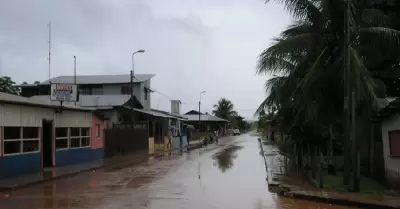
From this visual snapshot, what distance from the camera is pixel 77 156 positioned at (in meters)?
27.7

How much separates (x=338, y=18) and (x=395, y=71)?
13.7 feet

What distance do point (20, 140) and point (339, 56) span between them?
46.5 feet

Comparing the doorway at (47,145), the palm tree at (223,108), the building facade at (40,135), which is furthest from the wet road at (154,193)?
the palm tree at (223,108)

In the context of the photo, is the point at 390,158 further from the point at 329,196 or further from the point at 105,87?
the point at 105,87

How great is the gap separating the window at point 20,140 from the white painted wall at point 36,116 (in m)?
0.27

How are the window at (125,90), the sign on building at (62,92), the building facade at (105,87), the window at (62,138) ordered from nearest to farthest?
the window at (62,138) < the sign on building at (62,92) < the window at (125,90) < the building facade at (105,87)

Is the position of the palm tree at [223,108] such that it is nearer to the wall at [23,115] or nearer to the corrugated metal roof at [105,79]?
the corrugated metal roof at [105,79]

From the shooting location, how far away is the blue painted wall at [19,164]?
65.0ft

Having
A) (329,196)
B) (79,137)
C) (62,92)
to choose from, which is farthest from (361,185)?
(79,137)

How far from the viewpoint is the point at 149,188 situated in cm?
1628

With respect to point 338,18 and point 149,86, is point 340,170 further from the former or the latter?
point 149,86

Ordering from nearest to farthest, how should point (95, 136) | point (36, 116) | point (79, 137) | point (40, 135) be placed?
1. point (36, 116)
2. point (40, 135)
3. point (79, 137)
4. point (95, 136)

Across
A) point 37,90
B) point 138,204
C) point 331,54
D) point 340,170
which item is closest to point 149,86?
point 37,90

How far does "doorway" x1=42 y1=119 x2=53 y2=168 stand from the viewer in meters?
24.6
